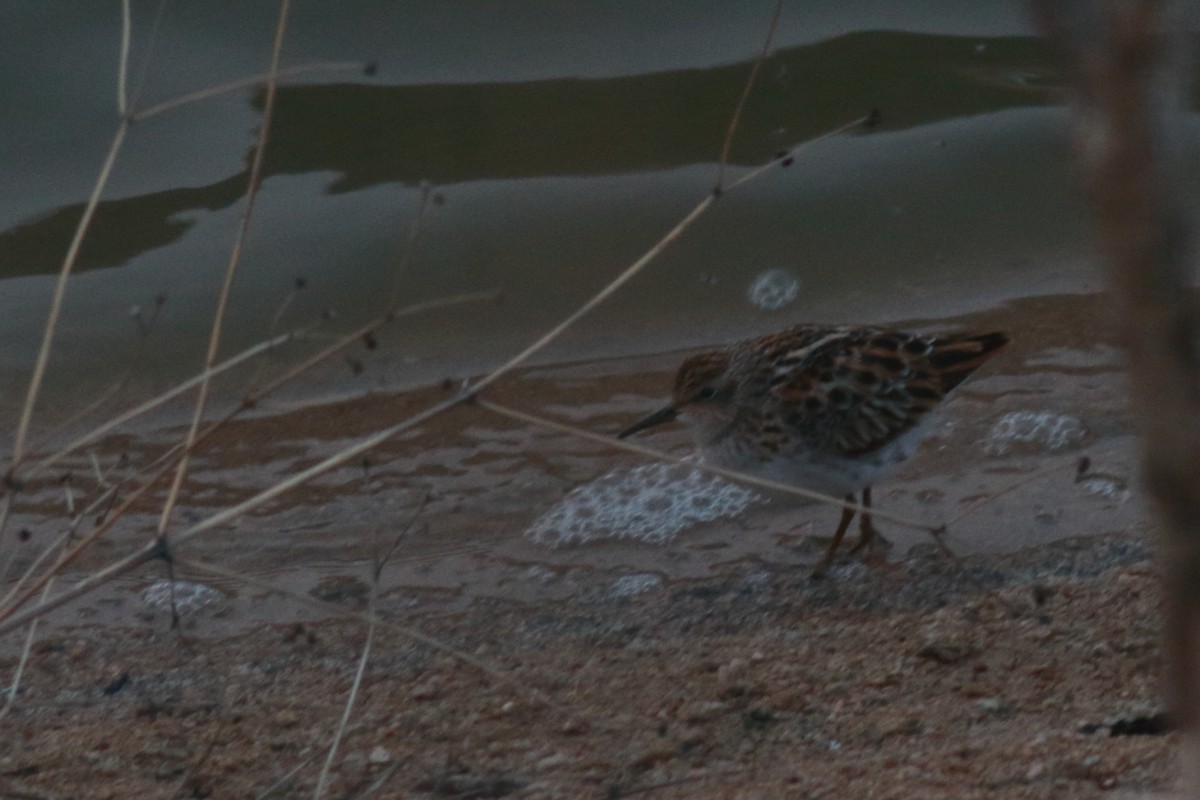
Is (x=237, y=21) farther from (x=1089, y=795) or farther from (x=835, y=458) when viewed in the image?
(x=1089, y=795)

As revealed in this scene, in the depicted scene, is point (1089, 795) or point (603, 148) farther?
point (603, 148)

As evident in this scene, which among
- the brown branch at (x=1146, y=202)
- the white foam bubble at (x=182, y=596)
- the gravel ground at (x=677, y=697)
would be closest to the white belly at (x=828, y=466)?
the gravel ground at (x=677, y=697)

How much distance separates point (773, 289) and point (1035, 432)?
1.83 metres

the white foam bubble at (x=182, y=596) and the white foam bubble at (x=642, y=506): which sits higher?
the white foam bubble at (x=642, y=506)

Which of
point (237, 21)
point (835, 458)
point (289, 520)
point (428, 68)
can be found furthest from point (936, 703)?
point (237, 21)

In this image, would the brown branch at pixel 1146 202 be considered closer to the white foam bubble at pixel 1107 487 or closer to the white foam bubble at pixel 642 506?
the white foam bubble at pixel 642 506

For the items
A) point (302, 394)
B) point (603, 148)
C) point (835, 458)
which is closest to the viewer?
point (835, 458)

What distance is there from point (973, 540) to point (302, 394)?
2855 mm

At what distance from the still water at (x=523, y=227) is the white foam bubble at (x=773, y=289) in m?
0.01

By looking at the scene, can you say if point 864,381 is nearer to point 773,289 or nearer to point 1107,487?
point 1107,487

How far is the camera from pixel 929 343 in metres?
5.46

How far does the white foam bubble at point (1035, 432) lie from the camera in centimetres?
599

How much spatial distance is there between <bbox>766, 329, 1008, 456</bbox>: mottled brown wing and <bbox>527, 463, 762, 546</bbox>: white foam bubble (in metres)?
0.53

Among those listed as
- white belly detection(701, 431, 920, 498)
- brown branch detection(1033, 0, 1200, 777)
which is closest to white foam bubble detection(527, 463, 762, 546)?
white belly detection(701, 431, 920, 498)
